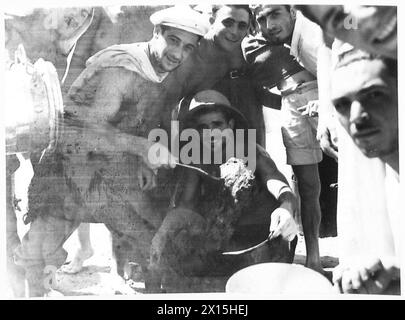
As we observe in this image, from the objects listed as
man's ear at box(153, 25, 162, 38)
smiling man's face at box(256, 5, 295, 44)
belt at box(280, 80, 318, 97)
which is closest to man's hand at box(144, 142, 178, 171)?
man's ear at box(153, 25, 162, 38)

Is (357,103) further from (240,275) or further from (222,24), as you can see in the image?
(240,275)

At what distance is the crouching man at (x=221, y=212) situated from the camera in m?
3.09

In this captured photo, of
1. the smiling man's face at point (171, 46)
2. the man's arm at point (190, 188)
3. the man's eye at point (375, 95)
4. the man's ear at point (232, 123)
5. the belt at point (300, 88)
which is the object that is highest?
the smiling man's face at point (171, 46)

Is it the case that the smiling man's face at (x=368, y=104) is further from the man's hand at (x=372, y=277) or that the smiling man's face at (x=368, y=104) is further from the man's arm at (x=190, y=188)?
the man's arm at (x=190, y=188)

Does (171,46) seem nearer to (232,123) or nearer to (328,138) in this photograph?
(232,123)

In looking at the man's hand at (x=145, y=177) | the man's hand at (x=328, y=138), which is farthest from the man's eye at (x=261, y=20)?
the man's hand at (x=145, y=177)

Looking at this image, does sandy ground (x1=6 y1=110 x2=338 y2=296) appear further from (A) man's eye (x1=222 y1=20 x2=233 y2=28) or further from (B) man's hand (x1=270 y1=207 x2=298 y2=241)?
(A) man's eye (x1=222 y1=20 x2=233 y2=28)

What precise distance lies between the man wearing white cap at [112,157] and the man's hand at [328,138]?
0.76 m

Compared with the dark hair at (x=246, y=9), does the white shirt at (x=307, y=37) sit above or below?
below

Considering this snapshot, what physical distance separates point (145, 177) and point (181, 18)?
2.70ft

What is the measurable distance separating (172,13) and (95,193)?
39.0 inches

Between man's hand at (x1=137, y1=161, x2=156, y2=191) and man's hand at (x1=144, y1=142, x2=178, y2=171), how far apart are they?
0.08 ft

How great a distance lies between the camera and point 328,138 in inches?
122
